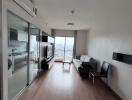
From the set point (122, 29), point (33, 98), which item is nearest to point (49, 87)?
point (33, 98)

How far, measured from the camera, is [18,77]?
111 inches

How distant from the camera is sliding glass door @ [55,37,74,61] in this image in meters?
8.84

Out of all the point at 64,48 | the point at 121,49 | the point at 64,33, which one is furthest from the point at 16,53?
the point at 64,48

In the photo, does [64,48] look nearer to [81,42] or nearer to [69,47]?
[69,47]

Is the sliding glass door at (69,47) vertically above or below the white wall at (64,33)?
below

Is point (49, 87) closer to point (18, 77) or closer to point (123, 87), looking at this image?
point (18, 77)

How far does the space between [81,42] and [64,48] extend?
1454mm

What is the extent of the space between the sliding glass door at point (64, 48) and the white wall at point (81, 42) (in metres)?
0.49

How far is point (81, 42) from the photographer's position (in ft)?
28.4

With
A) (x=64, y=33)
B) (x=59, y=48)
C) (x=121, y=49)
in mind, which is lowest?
(x=59, y=48)

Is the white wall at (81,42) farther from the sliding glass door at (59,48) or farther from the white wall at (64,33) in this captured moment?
the sliding glass door at (59,48)

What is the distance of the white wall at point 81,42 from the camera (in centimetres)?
859

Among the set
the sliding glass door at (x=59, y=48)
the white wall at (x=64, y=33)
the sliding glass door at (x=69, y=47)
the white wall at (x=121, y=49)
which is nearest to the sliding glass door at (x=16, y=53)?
the white wall at (x=121, y=49)

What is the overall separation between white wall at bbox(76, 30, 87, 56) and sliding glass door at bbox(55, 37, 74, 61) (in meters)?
0.49
